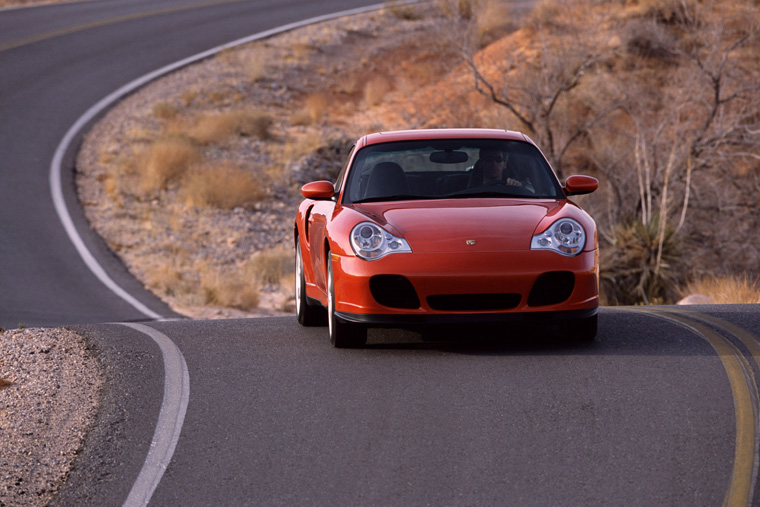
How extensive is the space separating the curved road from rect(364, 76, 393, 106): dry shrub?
20.6 meters

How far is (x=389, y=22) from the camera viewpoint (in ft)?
128

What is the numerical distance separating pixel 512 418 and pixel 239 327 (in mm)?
4387

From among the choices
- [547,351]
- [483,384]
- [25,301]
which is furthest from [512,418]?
[25,301]

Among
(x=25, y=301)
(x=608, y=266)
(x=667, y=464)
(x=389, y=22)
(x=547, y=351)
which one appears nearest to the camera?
(x=667, y=464)

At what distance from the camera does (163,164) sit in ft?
83.3

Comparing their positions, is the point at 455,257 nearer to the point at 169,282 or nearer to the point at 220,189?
the point at 169,282

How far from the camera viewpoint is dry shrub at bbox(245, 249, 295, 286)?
69.2 ft

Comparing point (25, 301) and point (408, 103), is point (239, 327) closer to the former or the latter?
point (25, 301)

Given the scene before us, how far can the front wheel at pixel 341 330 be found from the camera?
809 cm

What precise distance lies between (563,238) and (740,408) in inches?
76.9

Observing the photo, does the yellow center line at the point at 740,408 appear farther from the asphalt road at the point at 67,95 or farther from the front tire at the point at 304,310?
the asphalt road at the point at 67,95

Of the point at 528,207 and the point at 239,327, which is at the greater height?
the point at 528,207

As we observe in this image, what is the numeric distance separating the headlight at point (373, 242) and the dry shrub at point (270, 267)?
43.0ft

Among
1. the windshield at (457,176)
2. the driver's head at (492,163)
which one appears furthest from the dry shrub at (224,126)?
the driver's head at (492,163)
